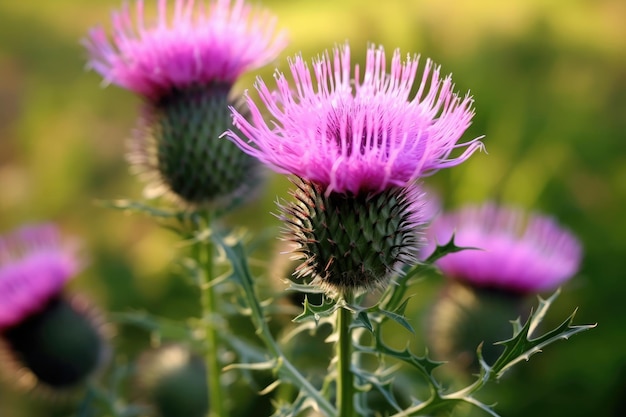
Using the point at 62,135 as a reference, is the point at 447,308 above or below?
above

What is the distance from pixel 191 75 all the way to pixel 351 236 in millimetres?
1310

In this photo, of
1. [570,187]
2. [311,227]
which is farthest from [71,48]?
[311,227]

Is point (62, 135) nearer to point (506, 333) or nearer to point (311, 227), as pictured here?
point (506, 333)

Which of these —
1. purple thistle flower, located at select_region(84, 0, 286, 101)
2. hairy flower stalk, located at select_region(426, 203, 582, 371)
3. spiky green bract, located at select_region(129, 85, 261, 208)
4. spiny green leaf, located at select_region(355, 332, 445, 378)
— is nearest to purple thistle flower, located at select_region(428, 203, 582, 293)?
hairy flower stalk, located at select_region(426, 203, 582, 371)

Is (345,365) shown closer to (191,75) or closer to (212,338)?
(212,338)

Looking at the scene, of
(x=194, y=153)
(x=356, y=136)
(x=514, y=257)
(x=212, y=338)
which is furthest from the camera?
(x=514, y=257)

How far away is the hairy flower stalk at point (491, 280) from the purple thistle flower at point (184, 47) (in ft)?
3.92

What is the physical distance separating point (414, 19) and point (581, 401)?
3.62 meters

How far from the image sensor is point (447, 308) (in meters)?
3.61

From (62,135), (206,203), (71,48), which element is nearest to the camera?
(206,203)

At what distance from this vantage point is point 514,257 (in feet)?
11.5

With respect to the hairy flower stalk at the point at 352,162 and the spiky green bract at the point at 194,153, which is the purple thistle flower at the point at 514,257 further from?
the hairy flower stalk at the point at 352,162

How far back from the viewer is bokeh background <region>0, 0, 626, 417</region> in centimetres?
520

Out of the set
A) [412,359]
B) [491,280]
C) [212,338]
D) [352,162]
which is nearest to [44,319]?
[212,338]
